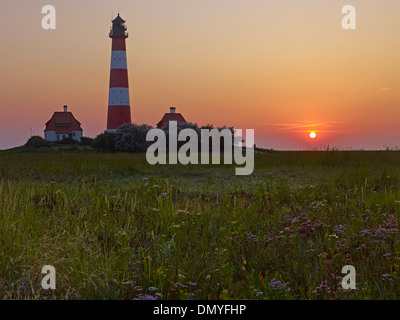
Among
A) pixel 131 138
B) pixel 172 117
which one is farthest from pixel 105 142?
pixel 172 117

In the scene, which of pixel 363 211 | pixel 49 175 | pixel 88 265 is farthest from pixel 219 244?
pixel 49 175

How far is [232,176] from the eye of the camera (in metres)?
13.6

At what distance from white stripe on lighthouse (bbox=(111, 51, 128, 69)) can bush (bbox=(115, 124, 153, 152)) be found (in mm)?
7961

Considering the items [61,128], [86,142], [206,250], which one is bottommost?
[206,250]

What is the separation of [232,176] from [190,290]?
9.52 metres

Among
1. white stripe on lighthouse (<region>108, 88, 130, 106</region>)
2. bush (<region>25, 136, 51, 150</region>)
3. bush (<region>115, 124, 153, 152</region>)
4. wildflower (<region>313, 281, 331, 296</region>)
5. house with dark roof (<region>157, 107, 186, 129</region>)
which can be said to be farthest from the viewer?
house with dark roof (<region>157, 107, 186, 129</region>)

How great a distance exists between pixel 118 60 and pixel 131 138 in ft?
34.7

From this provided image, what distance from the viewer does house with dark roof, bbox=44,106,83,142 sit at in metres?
54.9

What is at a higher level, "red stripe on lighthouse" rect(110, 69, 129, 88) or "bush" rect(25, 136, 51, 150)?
"red stripe on lighthouse" rect(110, 69, 129, 88)

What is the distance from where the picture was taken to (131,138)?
33781mm

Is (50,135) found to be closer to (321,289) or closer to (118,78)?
(118,78)

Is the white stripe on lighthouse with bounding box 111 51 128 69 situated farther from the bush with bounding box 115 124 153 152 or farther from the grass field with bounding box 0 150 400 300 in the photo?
the grass field with bounding box 0 150 400 300

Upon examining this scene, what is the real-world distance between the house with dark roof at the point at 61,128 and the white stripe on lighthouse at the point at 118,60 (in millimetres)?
16425

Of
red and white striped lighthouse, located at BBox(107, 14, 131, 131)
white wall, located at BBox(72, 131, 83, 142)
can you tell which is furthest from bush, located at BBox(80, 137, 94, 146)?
white wall, located at BBox(72, 131, 83, 142)
